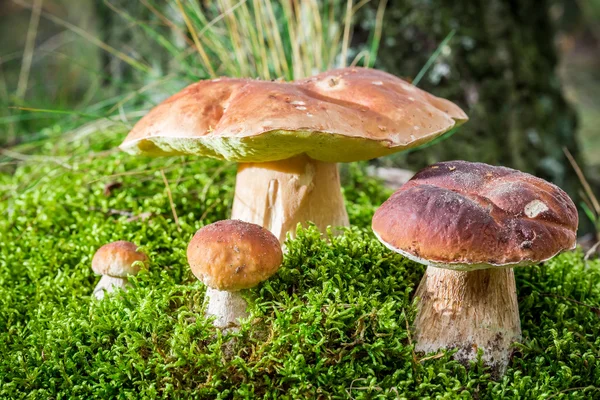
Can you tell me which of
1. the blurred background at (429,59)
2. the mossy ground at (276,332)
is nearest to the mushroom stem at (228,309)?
the mossy ground at (276,332)

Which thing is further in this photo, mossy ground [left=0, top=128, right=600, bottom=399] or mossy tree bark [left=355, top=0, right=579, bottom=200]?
mossy tree bark [left=355, top=0, right=579, bottom=200]

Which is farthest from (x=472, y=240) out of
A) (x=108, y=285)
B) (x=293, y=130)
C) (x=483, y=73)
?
(x=483, y=73)

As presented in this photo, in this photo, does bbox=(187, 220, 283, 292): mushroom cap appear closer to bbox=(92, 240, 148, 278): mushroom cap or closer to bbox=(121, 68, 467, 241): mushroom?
bbox=(121, 68, 467, 241): mushroom

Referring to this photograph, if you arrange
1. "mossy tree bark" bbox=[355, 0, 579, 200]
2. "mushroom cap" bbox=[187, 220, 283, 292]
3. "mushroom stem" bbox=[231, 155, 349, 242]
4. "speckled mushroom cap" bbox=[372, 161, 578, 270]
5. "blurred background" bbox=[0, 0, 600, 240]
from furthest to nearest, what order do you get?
"mossy tree bark" bbox=[355, 0, 579, 200], "blurred background" bbox=[0, 0, 600, 240], "mushroom stem" bbox=[231, 155, 349, 242], "mushroom cap" bbox=[187, 220, 283, 292], "speckled mushroom cap" bbox=[372, 161, 578, 270]

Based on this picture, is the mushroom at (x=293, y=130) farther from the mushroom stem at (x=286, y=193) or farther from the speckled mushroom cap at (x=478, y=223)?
the speckled mushroom cap at (x=478, y=223)

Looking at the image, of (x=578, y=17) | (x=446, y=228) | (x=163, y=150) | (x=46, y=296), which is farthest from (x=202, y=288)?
(x=578, y=17)

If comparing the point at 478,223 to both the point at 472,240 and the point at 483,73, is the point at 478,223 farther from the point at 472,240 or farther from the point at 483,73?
the point at 483,73

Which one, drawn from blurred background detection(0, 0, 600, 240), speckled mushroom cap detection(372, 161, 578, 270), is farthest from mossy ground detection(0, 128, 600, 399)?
blurred background detection(0, 0, 600, 240)
